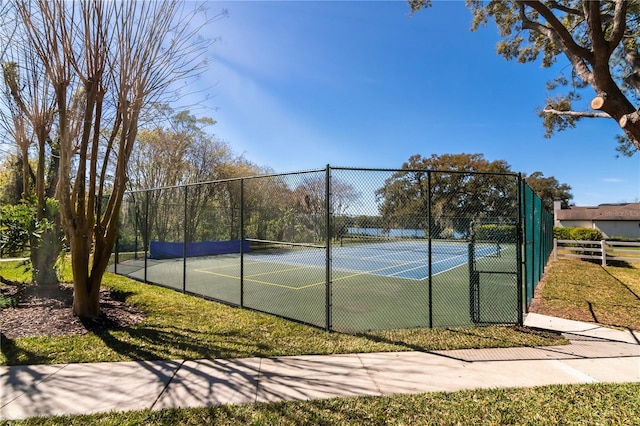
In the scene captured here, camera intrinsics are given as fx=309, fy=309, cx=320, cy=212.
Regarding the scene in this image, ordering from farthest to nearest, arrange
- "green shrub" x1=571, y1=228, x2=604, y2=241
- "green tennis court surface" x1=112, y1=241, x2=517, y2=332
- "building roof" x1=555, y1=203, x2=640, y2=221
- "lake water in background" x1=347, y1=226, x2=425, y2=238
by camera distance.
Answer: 1. "building roof" x1=555, y1=203, x2=640, y2=221
2. "green shrub" x1=571, y1=228, x2=604, y2=241
3. "green tennis court surface" x1=112, y1=241, x2=517, y2=332
4. "lake water in background" x1=347, y1=226, x2=425, y2=238

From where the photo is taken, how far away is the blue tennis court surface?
21.1 feet

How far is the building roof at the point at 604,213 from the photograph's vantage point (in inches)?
1536

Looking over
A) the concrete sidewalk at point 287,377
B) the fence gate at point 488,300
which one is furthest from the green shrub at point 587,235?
the concrete sidewalk at point 287,377

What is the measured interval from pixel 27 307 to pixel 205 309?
324 cm

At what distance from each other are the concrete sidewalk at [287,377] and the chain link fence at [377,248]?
3.95 feet

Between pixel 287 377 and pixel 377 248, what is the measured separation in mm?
3565

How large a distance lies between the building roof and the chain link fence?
139ft

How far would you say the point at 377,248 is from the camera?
6.47 m

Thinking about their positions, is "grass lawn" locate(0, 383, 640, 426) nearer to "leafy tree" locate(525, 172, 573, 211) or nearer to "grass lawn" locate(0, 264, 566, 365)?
"grass lawn" locate(0, 264, 566, 365)

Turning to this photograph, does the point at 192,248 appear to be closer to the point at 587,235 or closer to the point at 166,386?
the point at 166,386

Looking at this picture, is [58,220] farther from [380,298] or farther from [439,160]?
[439,160]

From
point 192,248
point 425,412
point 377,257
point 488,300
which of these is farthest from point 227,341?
point 192,248

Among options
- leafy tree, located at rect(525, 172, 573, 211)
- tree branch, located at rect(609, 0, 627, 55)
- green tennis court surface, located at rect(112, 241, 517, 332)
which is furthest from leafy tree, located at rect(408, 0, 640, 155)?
leafy tree, located at rect(525, 172, 573, 211)

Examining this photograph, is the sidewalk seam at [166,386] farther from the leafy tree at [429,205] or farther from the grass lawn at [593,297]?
the grass lawn at [593,297]
